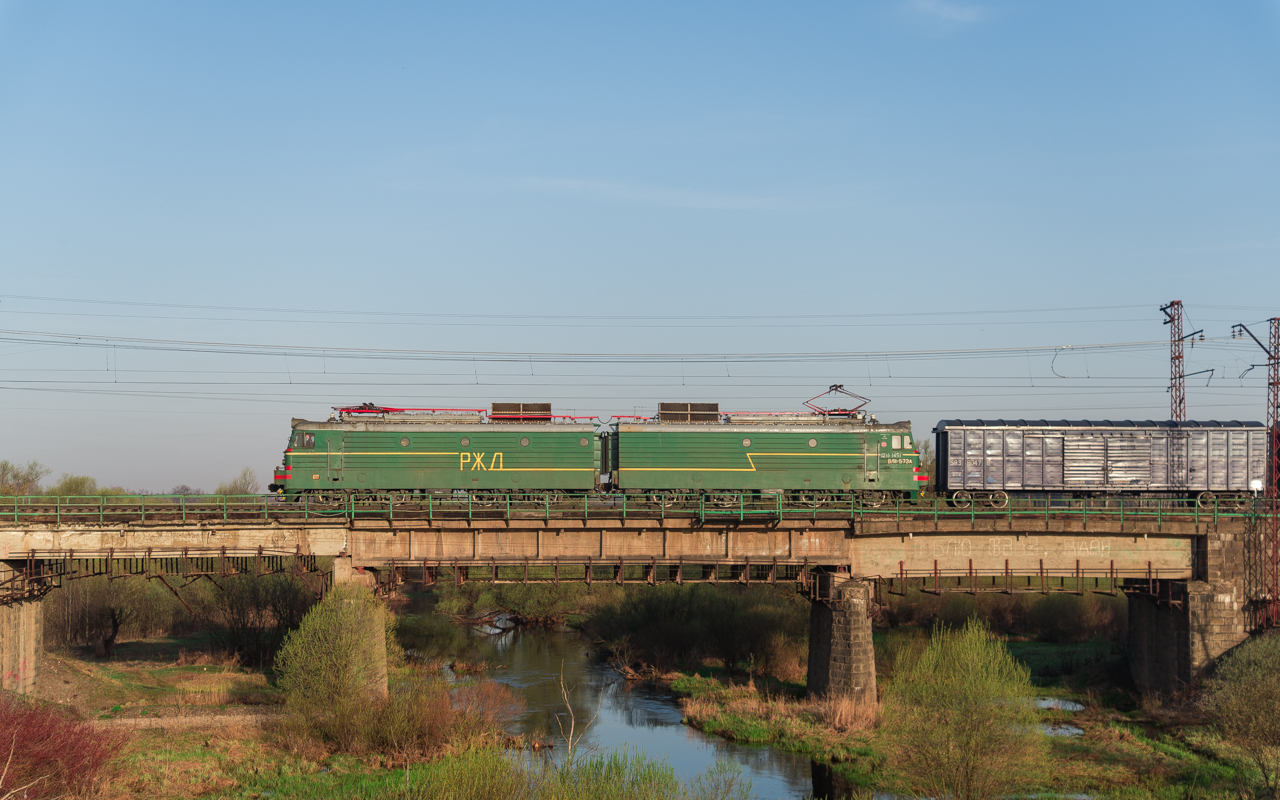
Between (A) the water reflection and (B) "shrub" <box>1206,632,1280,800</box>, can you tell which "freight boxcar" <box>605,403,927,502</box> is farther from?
(B) "shrub" <box>1206,632,1280,800</box>


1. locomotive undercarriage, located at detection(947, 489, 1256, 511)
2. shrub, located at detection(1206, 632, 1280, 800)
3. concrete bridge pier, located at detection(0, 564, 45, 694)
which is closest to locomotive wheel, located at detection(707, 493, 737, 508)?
locomotive undercarriage, located at detection(947, 489, 1256, 511)

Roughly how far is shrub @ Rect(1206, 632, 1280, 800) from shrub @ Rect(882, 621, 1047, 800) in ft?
24.3

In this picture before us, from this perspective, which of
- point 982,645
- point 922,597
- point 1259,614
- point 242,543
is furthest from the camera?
point 922,597

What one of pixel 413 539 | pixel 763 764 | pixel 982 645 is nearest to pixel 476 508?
pixel 413 539

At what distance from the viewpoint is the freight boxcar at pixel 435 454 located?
4147cm

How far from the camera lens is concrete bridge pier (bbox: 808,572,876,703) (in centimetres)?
3662

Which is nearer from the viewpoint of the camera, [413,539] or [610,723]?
[413,539]

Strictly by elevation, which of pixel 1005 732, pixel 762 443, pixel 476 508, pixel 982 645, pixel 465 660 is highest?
pixel 762 443

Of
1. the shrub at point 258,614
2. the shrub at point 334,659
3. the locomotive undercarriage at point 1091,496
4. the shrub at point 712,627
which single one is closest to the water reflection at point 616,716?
the shrub at point 712,627

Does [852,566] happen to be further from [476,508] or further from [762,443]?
[476,508]

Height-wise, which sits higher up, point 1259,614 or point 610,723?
point 1259,614

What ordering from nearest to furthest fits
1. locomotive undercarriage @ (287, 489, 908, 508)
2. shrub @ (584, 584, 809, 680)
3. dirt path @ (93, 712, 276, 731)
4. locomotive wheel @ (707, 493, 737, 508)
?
dirt path @ (93, 712, 276, 731) < locomotive wheel @ (707, 493, 737, 508) < locomotive undercarriage @ (287, 489, 908, 508) < shrub @ (584, 584, 809, 680)

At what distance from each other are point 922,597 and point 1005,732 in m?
35.5

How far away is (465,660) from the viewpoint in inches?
2040
